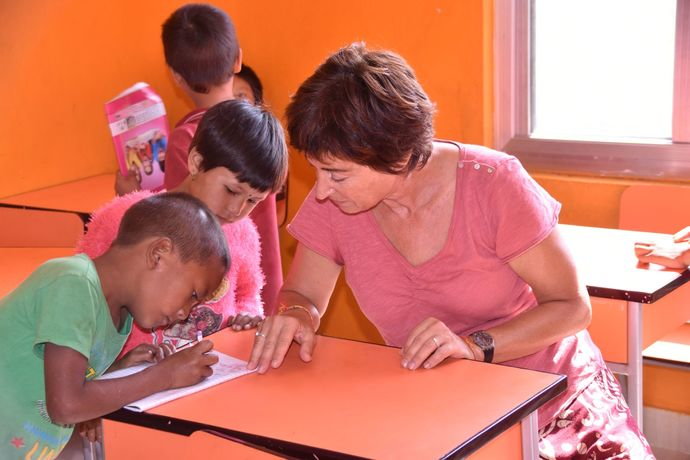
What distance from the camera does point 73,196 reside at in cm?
376

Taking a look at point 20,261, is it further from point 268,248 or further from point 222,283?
point 222,283

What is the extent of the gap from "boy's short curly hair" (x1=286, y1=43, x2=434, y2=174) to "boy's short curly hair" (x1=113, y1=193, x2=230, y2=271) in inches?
9.9

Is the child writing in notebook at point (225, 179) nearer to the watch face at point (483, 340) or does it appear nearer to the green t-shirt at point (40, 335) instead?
the green t-shirt at point (40, 335)

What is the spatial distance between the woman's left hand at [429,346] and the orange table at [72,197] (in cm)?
190

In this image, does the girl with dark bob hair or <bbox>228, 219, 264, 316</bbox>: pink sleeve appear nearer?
the girl with dark bob hair

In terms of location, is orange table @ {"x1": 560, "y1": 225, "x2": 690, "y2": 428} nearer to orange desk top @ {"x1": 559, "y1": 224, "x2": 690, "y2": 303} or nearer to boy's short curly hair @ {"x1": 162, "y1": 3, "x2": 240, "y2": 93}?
orange desk top @ {"x1": 559, "y1": 224, "x2": 690, "y2": 303}

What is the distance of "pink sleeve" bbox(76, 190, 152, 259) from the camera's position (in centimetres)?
227

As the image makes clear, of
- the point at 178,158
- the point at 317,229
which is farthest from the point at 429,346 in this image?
the point at 178,158

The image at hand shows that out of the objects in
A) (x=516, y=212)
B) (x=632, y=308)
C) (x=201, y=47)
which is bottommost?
(x=632, y=308)

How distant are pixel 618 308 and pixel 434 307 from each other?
0.63m

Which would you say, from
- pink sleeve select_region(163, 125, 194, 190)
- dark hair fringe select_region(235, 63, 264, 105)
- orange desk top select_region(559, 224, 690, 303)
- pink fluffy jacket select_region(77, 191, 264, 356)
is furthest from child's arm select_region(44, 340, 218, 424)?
dark hair fringe select_region(235, 63, 264, 105)

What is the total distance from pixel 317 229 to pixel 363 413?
0.69 meters

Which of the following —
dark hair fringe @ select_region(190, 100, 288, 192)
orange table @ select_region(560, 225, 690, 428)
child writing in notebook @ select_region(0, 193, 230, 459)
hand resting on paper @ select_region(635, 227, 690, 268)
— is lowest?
orange table @ select_region(560, 225, 690, 428)

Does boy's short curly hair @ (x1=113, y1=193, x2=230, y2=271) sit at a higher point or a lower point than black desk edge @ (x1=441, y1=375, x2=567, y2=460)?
higher
